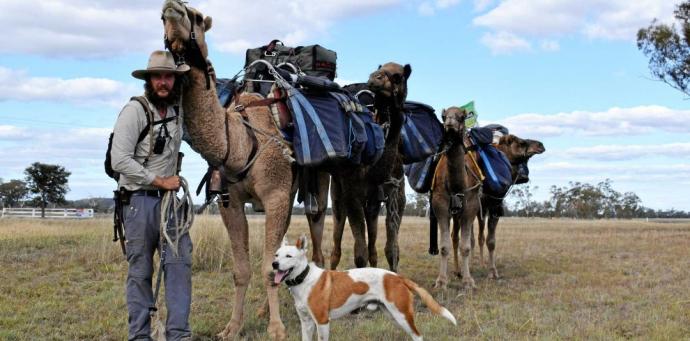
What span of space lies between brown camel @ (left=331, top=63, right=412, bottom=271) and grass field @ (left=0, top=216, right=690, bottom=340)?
112 cm

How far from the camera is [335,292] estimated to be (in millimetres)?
6340

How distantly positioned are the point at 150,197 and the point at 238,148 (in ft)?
4.84

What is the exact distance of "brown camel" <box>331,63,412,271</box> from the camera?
28.8ft

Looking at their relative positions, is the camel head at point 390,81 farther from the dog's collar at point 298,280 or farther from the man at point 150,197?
the man at point 150,197

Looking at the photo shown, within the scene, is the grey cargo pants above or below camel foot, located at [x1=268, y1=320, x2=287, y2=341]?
above

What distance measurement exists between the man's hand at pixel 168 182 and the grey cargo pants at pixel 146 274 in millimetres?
163

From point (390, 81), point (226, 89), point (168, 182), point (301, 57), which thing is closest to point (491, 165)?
point (390, 81)

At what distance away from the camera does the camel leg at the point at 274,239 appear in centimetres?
686

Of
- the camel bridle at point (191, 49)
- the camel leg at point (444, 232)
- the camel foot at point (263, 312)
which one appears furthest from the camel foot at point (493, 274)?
the camel bridle at point (191, 49)

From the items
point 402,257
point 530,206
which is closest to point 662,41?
point 402,257

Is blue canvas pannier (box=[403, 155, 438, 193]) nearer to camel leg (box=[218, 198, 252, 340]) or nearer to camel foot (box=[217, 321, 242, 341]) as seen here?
camel leg (box=[218, 198, 252, 340])

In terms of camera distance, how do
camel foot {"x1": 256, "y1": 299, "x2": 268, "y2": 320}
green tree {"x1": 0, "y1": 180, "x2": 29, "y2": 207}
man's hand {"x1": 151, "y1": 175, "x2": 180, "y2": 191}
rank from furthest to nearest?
green tree {"x1": 0, "y1": 180, "x2": 29, "y2": 207} < camel foot {"x1": 256, "y1": 299, "x2": 268, "y2": 320} < man's hand {"x1": 151, "y1": 175, "x2": 180, "y2": 191}

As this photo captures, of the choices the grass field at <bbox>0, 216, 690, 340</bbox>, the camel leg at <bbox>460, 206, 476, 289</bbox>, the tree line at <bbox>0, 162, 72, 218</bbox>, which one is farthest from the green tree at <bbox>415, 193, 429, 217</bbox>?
the camel leg at <bbox>460, 206, 476, 289</bbox>

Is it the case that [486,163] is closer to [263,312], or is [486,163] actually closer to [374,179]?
[374,179]
